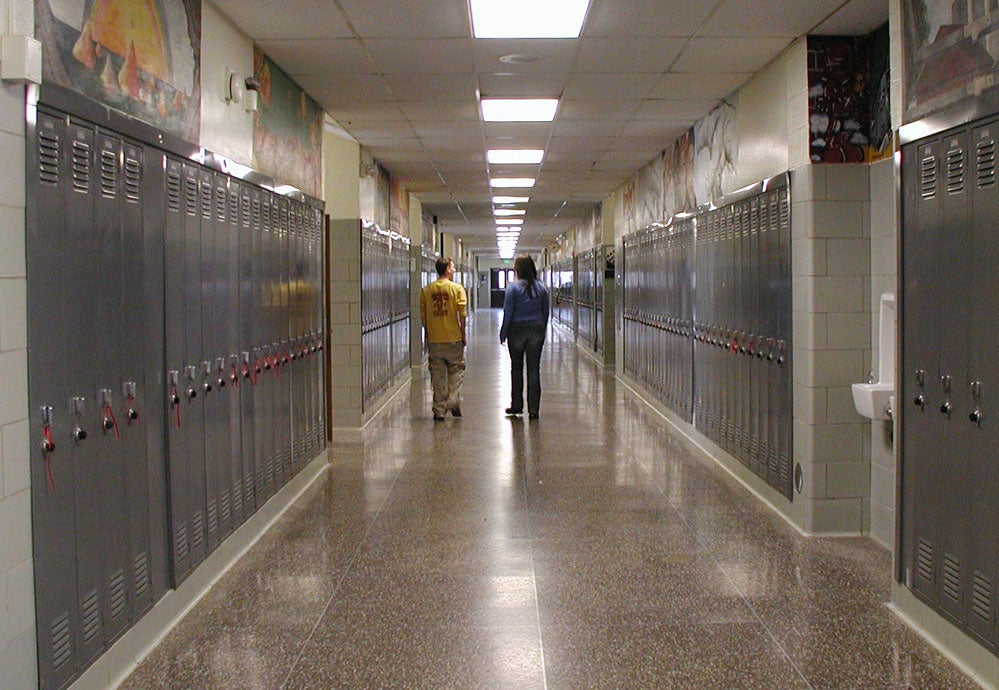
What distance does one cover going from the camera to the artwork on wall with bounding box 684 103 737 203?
6438mm

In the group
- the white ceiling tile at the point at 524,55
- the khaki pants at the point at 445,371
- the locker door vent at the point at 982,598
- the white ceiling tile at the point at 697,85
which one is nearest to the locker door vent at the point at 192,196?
the white ceiling tile at the point at 524,55

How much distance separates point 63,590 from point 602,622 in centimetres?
193

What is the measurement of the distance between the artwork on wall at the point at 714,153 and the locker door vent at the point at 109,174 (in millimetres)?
4535

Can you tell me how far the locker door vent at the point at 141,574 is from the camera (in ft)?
10.2

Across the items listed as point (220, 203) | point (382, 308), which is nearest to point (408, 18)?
point (220, 203)

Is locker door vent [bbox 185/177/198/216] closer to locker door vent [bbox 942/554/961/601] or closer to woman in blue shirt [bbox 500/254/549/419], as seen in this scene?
locker door vent [bbox 942/554/961/601]

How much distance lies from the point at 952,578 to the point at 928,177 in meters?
1.44

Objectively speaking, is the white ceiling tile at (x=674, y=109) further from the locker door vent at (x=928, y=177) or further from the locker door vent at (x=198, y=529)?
the locker door vent at (x=198, y=529)

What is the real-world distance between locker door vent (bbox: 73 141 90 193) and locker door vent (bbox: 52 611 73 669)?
1266mm

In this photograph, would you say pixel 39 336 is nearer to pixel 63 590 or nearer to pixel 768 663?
pixel 63 590

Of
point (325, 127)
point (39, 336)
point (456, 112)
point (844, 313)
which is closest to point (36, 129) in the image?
point (39, 336)

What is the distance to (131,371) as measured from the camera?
3.06 m

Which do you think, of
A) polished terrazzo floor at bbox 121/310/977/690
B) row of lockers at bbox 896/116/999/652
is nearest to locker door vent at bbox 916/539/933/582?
row of lockers at bbox 896/116/999/652

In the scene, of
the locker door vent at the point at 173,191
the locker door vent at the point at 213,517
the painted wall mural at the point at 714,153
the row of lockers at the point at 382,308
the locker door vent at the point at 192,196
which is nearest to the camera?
the locker door vent at the point at 173,191
